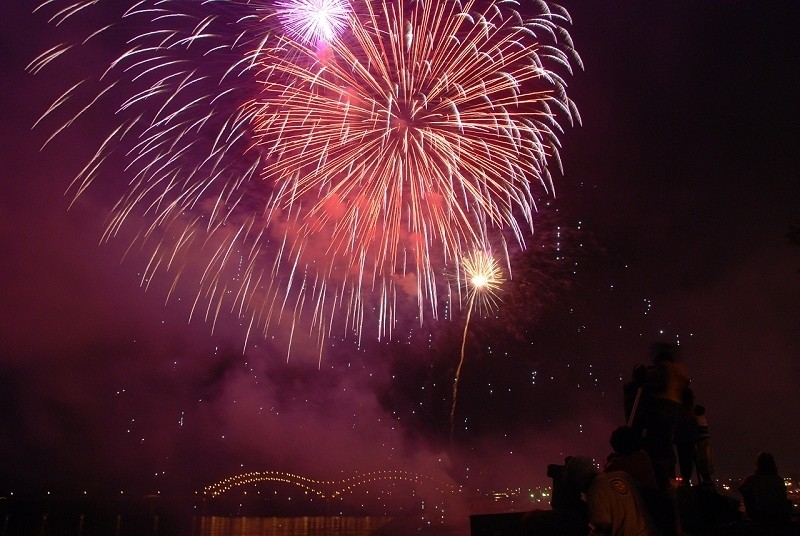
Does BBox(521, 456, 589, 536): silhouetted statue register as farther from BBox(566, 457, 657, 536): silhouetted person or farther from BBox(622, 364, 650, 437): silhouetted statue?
BBox(622, 364, 650, 437): silhouetted statue

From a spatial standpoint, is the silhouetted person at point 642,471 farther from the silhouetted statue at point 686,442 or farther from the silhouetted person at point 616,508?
the silhouetted statue at point 686,442

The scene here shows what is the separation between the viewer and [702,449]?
29.6 feet

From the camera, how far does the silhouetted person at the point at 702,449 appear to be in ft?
29.2

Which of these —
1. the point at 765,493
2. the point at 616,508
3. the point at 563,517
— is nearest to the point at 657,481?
the point at 563,517

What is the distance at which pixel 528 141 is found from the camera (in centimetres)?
2114

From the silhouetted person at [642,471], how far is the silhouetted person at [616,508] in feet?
1.22

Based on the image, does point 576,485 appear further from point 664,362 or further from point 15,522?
point 15,522

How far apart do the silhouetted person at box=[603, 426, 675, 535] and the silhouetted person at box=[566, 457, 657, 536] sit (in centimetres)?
37

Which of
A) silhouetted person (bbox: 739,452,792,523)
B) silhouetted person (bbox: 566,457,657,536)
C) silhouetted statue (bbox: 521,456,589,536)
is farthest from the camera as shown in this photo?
silhouetted person (bbox: 739,452,792,523)

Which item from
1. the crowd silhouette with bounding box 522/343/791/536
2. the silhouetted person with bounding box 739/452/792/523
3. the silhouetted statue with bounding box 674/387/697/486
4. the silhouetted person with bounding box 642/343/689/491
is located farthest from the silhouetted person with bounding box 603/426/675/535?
the silhouetted person with bounding box 739/452/792/523

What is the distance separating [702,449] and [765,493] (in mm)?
895

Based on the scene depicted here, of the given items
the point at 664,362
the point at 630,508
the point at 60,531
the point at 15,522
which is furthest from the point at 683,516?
the point at 15,522

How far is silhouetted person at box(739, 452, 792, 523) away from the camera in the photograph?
8.35 m

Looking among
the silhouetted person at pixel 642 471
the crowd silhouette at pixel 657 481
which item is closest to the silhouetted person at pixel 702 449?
the crowd silhouette at pixel 657 481
